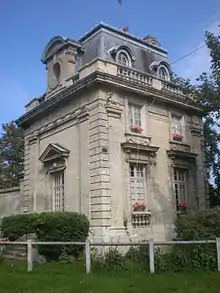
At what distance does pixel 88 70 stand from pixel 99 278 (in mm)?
9895

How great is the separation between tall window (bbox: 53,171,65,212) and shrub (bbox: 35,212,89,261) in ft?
10.7

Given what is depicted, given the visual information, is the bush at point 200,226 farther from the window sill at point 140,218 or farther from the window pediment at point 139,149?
the window pediment at point 139,149

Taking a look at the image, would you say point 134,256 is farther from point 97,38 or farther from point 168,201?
point 97,38

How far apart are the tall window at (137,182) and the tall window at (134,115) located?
2004 mm

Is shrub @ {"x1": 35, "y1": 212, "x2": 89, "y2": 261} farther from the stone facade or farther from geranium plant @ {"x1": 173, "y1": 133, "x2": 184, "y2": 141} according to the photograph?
geranium plant @ {"x1": 173, "y1": 133, "x2": 184, "y2": 141}

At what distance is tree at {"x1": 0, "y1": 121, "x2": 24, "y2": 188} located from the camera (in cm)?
3814

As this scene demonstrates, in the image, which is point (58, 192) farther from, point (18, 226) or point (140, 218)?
point (140, 218)

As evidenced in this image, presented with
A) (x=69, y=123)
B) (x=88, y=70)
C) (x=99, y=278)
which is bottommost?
(x=99, y=278)

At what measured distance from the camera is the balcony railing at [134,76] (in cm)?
1723

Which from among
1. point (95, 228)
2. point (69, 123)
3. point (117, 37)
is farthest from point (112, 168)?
point (117, 37)

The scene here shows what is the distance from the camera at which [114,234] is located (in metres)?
15.1

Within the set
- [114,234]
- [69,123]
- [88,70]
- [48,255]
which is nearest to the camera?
[48,255]

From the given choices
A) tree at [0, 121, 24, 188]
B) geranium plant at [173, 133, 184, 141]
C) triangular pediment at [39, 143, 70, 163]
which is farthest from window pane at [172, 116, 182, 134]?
tree at [0, 121, 24, 188]

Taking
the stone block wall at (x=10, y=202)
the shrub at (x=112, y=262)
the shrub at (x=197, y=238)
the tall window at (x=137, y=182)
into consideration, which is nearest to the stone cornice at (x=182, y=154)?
the tall window at (x=137, y=182)
